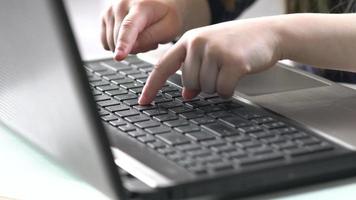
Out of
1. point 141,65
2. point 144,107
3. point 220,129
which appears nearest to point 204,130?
point 220,129

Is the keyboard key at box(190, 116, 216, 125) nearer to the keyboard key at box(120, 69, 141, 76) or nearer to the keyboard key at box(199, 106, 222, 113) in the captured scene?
the keyboard key at box(199, 106, 222, 113)

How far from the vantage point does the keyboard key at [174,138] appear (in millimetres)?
660

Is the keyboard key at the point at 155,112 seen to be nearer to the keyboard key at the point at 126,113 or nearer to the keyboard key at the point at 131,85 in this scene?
the keyboard key at the point at 126,113

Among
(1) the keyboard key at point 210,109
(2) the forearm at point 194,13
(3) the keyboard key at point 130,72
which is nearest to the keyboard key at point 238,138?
(1) the keyboard key at point 210,109

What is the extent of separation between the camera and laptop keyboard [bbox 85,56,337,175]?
2.04ft

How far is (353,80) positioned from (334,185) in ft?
1.32

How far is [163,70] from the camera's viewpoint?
0.81m

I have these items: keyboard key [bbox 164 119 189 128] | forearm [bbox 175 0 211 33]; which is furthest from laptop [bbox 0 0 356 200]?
forearm [bbox 175 0 211 33]

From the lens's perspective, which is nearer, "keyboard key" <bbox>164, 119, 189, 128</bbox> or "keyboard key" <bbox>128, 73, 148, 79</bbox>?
"keyboard key" <bbox>164, 119, 189, 128</bbox>

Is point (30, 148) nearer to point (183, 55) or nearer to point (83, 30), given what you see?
point (183, 55)

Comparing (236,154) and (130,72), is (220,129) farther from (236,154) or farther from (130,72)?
(130,72)

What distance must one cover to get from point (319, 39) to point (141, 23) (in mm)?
221

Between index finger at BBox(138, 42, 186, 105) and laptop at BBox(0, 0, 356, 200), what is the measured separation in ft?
0.04

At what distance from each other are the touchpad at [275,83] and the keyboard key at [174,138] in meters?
0.18
